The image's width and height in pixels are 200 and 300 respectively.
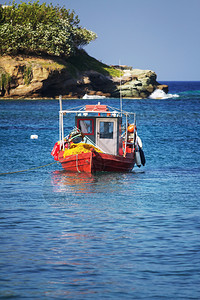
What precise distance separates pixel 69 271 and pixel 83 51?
120010 mm

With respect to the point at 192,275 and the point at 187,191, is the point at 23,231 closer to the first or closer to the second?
the point at 192,275

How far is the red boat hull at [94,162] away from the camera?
26.5 m

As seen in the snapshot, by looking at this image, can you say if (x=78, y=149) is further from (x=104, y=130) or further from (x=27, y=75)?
(x=27, y=75)

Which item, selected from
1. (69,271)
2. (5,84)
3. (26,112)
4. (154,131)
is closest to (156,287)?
(69,271)

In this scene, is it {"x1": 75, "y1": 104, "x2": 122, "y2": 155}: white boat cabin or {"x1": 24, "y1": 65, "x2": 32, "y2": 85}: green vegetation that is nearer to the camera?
{"x1": 75, "y1": 104, "x2": 122, "y2": 155}: white boat cabin

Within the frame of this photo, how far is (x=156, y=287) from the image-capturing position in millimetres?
11062

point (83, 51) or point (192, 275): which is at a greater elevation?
point (83, 51)

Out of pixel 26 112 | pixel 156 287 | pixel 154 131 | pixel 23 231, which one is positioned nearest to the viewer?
pixel 156 287

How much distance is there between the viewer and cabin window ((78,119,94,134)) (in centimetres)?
2856

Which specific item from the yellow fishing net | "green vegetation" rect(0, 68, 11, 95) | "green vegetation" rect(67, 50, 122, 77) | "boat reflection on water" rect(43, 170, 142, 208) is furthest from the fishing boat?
"green vegetation" rect(67, 50, 122, 77)

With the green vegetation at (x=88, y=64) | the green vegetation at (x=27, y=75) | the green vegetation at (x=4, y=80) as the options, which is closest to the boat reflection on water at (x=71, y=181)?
the green vegetation at (x=4, y=80)

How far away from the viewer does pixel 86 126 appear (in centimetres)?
2878

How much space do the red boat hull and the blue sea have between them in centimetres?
56

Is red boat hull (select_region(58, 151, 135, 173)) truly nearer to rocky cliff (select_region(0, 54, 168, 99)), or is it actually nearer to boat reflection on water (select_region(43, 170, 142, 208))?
boat reflection on water (select_region(43, 170, 142, 208))
